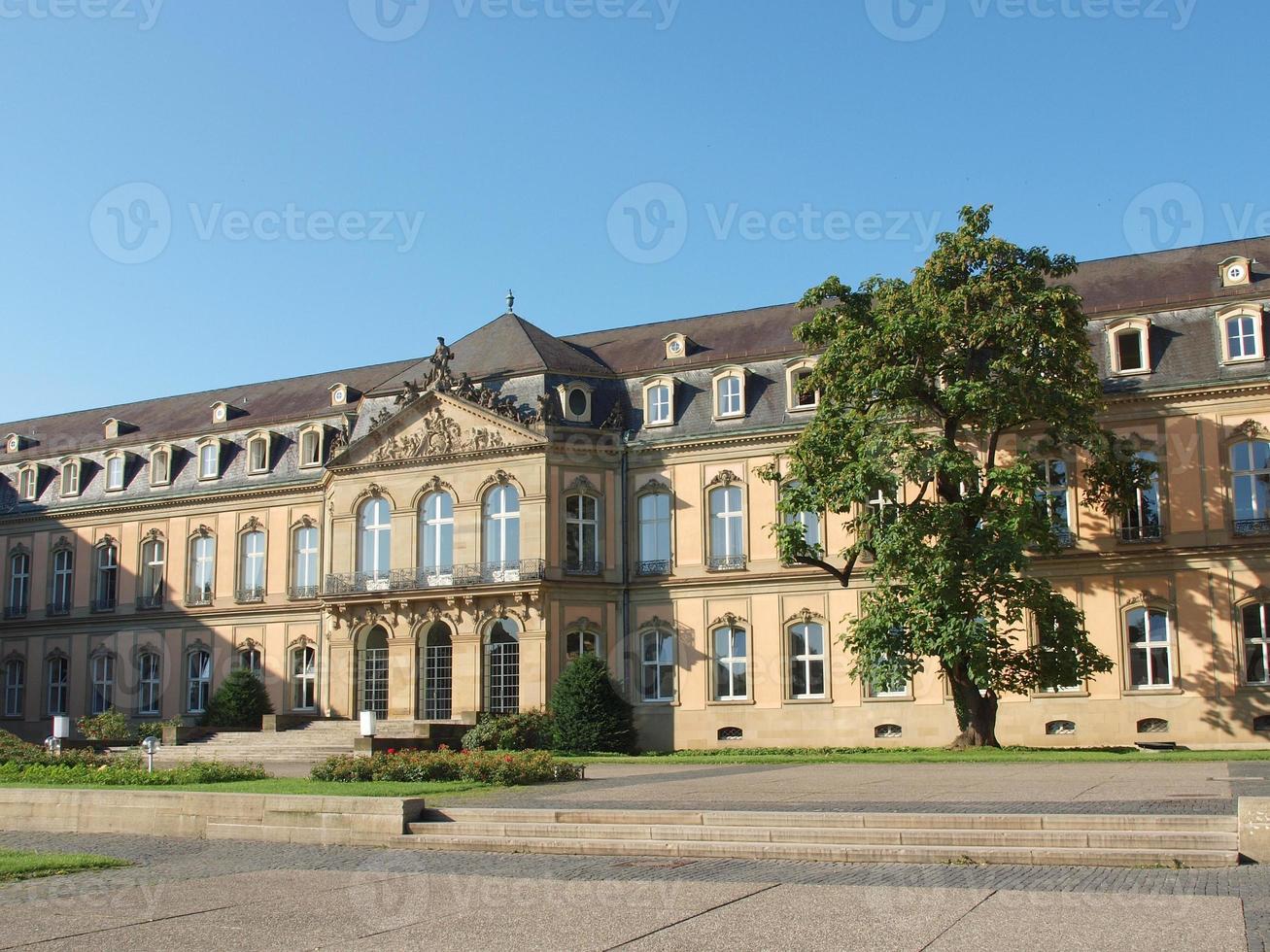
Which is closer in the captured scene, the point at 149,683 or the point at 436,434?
the point at 436,434

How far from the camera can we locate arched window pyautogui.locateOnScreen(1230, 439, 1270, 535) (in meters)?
37.1

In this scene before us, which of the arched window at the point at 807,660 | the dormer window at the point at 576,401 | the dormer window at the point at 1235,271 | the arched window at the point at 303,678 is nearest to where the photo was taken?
the dormer window at the point at 1235,271

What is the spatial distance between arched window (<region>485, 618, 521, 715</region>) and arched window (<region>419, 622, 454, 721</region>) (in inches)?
61.6

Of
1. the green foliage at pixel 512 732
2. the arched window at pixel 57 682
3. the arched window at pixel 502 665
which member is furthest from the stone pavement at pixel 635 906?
the arched window at pixel 57 682

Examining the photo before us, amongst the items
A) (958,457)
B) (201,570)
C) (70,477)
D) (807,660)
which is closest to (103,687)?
(201,570)

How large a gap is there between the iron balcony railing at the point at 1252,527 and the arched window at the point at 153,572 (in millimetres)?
37644

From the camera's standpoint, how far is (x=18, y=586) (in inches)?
2233

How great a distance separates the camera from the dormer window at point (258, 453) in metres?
52.2

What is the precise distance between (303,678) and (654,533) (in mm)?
14667

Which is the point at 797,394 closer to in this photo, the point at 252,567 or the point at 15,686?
the point at 252,567

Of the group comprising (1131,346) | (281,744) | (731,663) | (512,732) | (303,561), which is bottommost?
(281,744)

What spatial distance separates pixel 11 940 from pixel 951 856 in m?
9.29

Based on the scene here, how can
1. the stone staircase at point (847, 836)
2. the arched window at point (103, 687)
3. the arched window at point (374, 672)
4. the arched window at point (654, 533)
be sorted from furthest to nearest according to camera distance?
the arched window at point (103, 687)
the arched window at point (374, 672)
the arched window at point (654, 533)
the stone staircase at point (847, 836)

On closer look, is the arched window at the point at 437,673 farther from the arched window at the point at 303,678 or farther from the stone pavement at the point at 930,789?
the stone pavement at the point at 930,789
